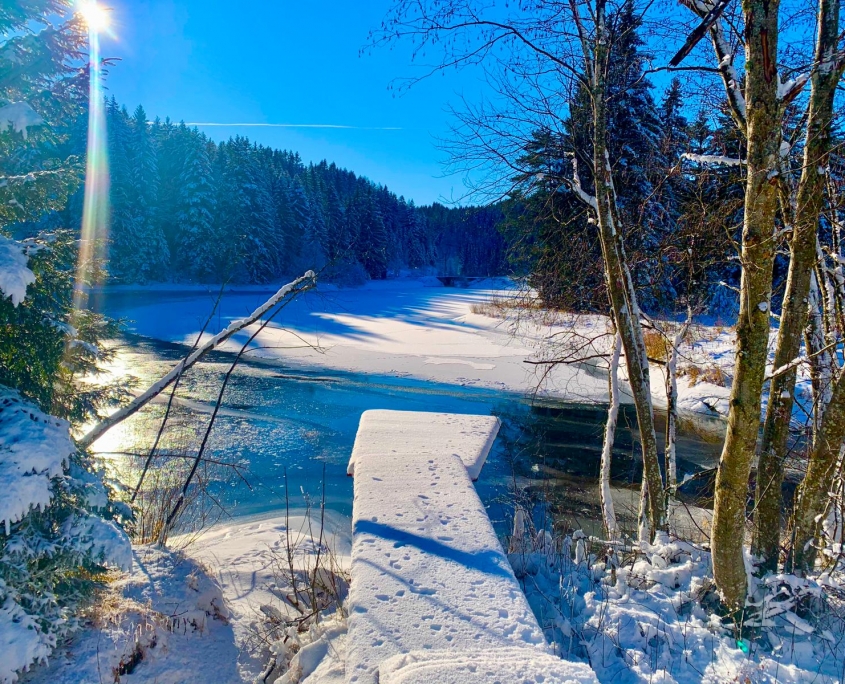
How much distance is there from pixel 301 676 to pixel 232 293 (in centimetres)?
3567

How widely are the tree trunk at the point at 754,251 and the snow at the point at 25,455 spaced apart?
3602mm

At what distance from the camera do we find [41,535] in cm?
256

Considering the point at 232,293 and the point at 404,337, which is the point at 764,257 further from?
the point at 232,293

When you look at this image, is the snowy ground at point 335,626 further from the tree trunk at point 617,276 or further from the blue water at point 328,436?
the blue water at point 328,436

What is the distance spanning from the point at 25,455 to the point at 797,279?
14.6ft

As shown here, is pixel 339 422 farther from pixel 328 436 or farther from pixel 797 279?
pixel 797 279

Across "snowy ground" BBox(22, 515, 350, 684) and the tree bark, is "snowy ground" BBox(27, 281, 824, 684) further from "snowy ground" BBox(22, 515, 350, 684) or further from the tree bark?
the tree bark

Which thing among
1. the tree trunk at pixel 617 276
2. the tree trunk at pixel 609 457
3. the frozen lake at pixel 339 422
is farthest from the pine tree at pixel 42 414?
the tree trunk at pixel 609 457

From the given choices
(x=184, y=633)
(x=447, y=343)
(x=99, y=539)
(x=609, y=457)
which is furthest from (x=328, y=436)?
(x=447, y=343)

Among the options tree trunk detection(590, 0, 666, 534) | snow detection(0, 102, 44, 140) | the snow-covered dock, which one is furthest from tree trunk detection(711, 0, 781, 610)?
snow detection(0, 102, 44, 140)

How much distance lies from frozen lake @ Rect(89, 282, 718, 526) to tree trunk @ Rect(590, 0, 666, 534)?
393 millimetres

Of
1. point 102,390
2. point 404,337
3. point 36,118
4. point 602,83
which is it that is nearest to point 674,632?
point 602,83

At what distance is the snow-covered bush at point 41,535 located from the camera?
7.52 feet

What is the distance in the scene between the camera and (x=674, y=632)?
107 inches
